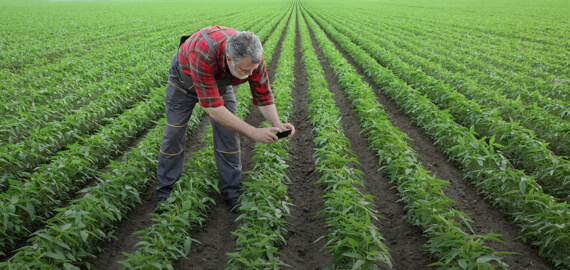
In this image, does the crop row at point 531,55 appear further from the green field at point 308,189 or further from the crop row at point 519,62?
the green field at point 308,189

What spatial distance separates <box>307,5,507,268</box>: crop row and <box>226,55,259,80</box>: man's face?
2094mm

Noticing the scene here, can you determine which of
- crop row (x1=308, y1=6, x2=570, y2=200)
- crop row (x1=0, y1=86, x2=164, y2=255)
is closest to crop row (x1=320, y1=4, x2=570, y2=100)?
crop row (x1=308, y1=6, x2=570, y2=200)

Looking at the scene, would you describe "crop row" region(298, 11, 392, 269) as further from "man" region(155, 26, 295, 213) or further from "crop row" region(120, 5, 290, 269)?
"crop row" region(120, 5, 290, 269)

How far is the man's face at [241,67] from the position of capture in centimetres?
237

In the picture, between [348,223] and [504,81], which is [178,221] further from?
[504,81]

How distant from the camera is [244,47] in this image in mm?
2291

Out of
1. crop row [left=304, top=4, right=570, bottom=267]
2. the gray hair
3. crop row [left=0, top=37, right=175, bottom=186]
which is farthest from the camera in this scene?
crop row [left=0, top=37, right=175, bottom=186]

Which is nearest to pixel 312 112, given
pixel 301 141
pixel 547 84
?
pixel 301 141

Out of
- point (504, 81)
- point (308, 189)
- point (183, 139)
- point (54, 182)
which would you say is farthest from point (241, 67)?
point (504, 81)

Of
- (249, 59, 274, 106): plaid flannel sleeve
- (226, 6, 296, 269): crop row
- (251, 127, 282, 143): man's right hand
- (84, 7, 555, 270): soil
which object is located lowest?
(84, 7, 555, 270): soil

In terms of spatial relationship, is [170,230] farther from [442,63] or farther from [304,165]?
[442,63]

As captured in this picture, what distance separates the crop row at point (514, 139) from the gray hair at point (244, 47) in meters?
3.62

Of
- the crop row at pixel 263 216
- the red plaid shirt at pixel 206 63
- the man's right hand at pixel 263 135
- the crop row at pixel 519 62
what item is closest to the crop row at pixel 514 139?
the crop row at pixel 519 62

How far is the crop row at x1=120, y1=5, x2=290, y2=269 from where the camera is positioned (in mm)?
2516
